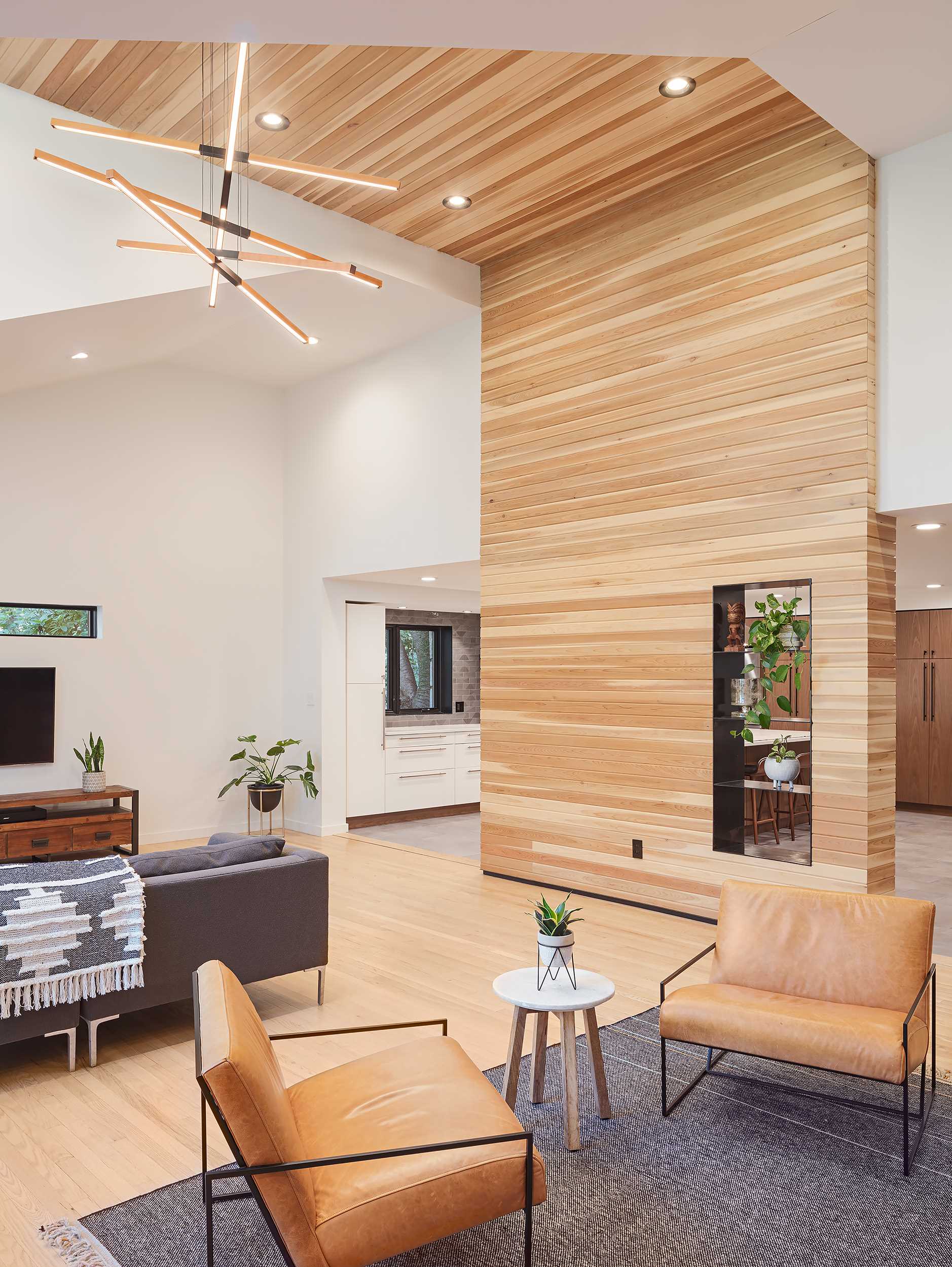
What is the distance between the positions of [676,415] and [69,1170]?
184 inches

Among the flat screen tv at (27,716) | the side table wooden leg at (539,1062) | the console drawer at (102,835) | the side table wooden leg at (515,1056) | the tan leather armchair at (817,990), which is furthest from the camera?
the flat screen tv at (27,716)

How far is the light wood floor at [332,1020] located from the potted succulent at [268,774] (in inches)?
61.3

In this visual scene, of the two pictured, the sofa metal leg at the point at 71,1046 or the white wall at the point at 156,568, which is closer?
the sofa metal leg at the point at 71,1046

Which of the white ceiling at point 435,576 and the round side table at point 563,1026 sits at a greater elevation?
the white ceiling at point 435,576

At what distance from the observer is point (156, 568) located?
786 centimetres

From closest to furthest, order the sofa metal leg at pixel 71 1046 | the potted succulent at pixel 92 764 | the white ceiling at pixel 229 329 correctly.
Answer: the sofa metal leg at pixel 71 1046 → the white ceiling at pixel 229 329 → the potted succulent at pixel 92 764

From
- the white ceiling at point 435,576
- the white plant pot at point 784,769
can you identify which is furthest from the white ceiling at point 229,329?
the white plant pot at point 784,769

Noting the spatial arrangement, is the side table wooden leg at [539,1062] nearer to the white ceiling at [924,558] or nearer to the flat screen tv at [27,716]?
the white ceiling at [924,558]

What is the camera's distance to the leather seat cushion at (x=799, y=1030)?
8.89 ft

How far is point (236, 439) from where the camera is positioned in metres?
8.44

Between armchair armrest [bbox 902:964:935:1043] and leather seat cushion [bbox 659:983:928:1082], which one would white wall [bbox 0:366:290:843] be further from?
armchair armrest [bbox 902:964:935:1043]

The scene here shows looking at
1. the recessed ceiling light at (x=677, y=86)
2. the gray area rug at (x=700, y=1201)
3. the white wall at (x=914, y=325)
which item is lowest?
the gray area rug at (x=700, y=1201)

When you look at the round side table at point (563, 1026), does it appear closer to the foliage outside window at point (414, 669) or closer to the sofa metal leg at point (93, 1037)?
the sofa metal leg at point (93, 1037)

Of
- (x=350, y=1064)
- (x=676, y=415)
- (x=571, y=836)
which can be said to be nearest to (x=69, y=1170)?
(x=350, y=1064)
